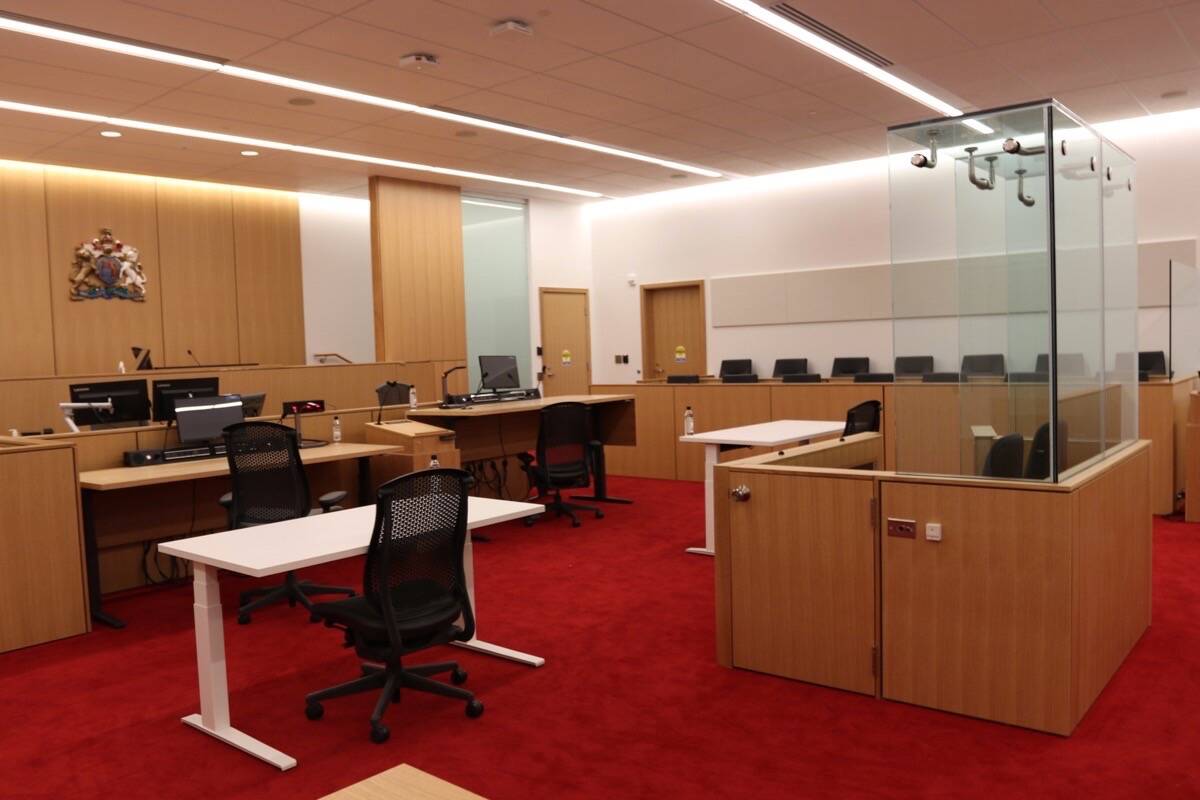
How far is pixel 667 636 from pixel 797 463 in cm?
115

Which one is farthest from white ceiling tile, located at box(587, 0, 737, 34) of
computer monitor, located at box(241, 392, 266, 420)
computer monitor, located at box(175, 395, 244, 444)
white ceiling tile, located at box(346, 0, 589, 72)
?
computer monitor, located at box(241, 392, 266, 420)

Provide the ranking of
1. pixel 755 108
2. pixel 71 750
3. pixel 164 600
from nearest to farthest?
pixel 71 750 → pixel 164 600 → pixel 755 108

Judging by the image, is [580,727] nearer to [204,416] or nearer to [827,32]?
[204,416]

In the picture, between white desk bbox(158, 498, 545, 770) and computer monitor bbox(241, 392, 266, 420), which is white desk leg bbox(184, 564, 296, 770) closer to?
white desk bbox(158, 498, 545, 770)

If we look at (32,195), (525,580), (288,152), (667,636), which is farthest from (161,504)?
(32,195)

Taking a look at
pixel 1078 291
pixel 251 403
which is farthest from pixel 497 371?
pixel 1078 291

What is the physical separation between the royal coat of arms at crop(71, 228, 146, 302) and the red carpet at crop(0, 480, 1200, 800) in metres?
6.08

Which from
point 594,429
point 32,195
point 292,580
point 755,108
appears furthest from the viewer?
point 32,195

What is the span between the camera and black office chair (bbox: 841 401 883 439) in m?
6.18

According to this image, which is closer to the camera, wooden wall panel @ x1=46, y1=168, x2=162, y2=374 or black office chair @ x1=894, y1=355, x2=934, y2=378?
black office chair @ x1=894, y1=355, x2=934, y2=378

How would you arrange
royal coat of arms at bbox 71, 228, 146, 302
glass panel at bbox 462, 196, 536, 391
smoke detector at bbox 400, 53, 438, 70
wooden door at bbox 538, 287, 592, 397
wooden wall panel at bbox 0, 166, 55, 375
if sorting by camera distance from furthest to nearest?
wooden door at bbox 538, 287, 592, 397, glass panel at bbox 462, 196, 536, 391, royal coat of arms at bbox 71, 228, 146, 302, wooden wall panel at bbox 0, 166, 55, 375, smoke detector at bbox 400, 53, 438, 70

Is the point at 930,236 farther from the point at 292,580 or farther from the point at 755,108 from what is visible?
the point at 755,108

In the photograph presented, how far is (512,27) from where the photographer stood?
18.9 ft

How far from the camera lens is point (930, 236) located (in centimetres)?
386
